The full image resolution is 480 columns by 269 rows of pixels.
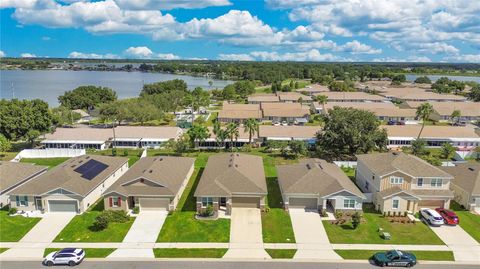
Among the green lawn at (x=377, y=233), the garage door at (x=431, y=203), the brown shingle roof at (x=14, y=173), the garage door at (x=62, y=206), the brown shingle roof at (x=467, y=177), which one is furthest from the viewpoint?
the brown shingle roof at (x=14, y=173)

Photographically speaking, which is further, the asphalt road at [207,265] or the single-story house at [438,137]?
the single-story house at [438,137]

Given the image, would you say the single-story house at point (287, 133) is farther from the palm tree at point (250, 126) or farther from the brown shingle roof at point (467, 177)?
the brown shingle roof at point (467, 177)

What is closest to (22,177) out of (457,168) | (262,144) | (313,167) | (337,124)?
(313,167)

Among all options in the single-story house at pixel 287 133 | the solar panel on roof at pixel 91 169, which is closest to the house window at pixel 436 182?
the single-story house at pixel 287 133

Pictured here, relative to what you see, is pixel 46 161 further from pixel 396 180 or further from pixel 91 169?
pixel 396 180

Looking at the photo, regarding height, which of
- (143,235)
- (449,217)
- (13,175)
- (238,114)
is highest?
(238,114)

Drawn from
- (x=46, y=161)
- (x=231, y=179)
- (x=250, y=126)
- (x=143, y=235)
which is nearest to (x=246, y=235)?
(x=231, y=179)
